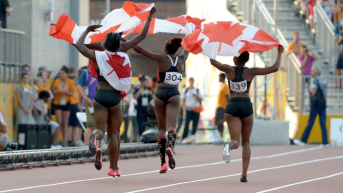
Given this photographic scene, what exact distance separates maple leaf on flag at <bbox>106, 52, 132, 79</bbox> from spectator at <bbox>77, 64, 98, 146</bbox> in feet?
11.5

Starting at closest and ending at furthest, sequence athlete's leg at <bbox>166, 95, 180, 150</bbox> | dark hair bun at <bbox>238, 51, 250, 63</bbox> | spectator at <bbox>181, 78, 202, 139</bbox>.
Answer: dark hair bun at <bbox>238, 51, 250, 63</bbox> → athlete's leg at <bbox>166, 95, 180, 150</bbox> → spectator at <bbox>181, 78, 202, 139</bbox>

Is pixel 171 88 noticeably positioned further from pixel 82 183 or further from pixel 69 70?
pixel 69 70

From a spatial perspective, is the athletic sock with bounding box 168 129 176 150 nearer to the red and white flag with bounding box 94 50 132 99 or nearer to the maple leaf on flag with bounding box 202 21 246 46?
the red and white flag with bounding box 94 50 132 99

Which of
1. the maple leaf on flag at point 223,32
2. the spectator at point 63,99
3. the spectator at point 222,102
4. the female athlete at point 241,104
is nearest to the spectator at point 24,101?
the spectator at point 63,99

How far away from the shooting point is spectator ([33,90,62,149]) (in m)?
15.7

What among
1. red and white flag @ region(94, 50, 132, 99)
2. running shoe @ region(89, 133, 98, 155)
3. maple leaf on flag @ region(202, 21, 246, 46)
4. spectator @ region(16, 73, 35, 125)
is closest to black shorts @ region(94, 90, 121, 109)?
red and white flag @ region(94, 50, 132, 99)

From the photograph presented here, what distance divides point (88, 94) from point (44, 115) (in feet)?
11.5

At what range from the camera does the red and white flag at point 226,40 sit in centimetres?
1027

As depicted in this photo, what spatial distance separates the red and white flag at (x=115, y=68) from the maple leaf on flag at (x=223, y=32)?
6.53 feet

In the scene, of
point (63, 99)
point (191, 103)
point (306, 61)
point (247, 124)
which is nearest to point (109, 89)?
point (247, 124)

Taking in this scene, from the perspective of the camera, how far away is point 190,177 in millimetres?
9969

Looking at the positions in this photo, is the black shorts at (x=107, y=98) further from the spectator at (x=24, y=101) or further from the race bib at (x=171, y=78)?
the spectator at (x=24, y=101)

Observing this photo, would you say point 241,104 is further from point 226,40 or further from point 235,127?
point 226,40

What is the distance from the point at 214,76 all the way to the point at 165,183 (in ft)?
48.0
